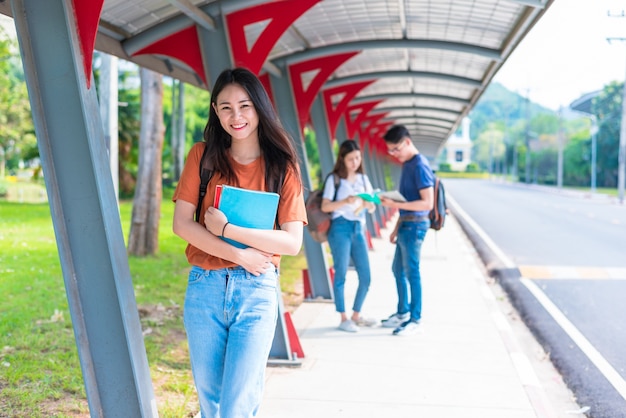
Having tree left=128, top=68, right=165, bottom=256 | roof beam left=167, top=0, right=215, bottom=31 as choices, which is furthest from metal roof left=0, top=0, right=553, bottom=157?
tree left=128, top=68, right=165, bottom=256

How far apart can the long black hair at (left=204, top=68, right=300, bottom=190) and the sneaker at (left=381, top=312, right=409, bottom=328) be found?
4.58 m

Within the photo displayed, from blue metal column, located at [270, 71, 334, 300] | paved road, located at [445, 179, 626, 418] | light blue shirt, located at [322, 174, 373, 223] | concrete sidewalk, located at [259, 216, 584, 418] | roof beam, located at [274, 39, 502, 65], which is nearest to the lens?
concrete sidewalk, located at [259, 216, 584, 418]

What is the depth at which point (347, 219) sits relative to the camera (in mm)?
7242

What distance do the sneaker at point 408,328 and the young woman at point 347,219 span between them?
1.36ft

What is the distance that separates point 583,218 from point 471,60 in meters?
16.3

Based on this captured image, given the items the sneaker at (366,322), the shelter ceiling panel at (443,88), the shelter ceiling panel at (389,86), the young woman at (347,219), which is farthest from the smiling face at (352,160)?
the shelter ceiling panel at (389,86)

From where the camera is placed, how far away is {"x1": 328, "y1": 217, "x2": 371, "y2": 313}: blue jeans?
7.21 m

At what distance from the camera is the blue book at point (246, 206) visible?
119 inches

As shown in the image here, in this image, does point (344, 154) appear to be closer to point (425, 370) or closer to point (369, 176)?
point (425, 370)

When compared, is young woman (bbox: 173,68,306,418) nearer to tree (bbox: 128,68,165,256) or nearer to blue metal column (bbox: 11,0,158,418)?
blue metal column (bbox: 11,0,158,418)

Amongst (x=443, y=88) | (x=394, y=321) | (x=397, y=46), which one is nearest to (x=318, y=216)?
(x=394, y=321)

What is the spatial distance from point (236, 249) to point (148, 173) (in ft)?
35.4

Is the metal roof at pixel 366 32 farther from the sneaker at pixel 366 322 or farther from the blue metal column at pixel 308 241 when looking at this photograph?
the sneaker at pixel 366 322

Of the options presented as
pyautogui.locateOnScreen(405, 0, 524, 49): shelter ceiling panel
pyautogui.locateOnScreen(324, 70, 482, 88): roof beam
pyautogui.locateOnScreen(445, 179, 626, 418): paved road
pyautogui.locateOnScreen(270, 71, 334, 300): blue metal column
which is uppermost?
pyautogui.locateOnScreen(405, 0, 524, 49): shelter ceiling panel
